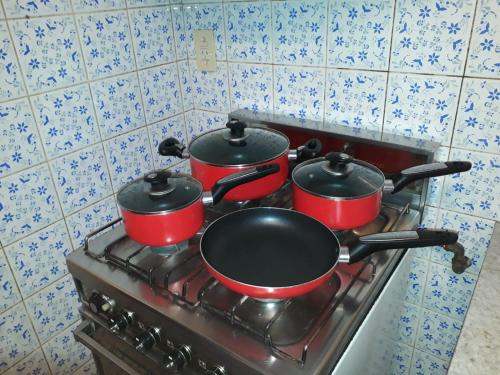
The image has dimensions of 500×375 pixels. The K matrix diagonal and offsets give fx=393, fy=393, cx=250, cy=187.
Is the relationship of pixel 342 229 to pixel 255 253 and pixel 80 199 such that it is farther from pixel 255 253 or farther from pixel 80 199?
pixel 80 199

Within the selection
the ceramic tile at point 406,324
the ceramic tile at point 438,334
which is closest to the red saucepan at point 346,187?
the ceramic tile at point 406,324

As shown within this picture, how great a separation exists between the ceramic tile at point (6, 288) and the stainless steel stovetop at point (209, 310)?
0.15m

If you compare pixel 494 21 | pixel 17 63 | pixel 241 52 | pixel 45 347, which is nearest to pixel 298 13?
pixel 241 52

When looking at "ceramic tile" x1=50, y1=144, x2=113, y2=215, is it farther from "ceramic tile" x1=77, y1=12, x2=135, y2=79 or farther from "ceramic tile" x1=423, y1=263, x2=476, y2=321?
"ceramic tile" x1=423, y1=263, x2=476, y2=321

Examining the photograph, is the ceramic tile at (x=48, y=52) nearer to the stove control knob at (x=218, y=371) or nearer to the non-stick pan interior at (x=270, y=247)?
the non-stick pan interior at (x=270, y=247)

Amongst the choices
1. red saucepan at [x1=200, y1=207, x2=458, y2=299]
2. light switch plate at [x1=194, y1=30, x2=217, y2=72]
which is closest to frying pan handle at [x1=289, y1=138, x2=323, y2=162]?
red saucepan at [x1=200, y1=207, x2=458, y2=299]

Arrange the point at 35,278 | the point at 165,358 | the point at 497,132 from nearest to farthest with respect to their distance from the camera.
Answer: the point at 165,358, the point at 497,132, the point at 35,278

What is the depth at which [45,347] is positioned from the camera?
1.04m

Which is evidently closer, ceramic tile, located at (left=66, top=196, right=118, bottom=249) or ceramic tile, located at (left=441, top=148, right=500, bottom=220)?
ceramic tile, located at (left=441, top=148, right=500, bottom=220)

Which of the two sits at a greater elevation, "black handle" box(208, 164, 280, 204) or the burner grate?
"black handle" box(208, 164, 280, 204)

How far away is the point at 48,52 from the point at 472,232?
1.09m

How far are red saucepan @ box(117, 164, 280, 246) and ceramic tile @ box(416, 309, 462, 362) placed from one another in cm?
64

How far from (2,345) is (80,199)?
391 millimetres

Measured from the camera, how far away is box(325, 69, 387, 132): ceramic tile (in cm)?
97
